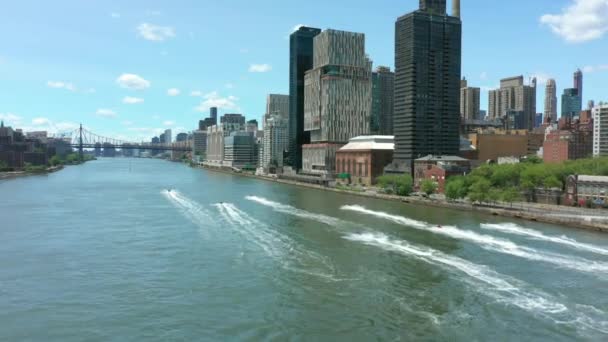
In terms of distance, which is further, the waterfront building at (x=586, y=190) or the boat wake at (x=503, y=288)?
the waterfront building at (x=586, y=190)

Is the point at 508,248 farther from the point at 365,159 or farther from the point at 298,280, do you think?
the point at 365,159

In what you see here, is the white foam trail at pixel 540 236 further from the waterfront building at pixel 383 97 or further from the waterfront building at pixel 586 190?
the waterfront building at pixel 383 97

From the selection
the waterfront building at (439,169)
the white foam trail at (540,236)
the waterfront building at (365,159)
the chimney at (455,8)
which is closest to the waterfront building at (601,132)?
the chimney at (455,8)

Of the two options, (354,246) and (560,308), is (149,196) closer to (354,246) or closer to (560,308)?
(354,246)

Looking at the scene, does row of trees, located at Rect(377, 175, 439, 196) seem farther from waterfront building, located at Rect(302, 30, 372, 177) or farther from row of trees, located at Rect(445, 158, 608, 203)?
waterfront building, located at Rect(302, 30, 372, 177)

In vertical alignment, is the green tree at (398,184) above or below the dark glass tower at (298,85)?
below

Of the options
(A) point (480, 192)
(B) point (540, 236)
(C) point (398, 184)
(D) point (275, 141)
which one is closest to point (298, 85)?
(D) point (275, 141)
